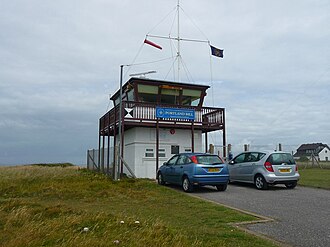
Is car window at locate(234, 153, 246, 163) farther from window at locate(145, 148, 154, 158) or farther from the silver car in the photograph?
window at locate(145, 148, 154, 158)

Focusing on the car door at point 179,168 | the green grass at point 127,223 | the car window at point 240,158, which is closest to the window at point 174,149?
the car window at point 240,158

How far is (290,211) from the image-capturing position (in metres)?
8.95

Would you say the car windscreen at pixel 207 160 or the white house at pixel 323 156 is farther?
the white house at pixel 323 156

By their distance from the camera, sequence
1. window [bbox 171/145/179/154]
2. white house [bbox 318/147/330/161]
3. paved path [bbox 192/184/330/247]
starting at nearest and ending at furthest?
paved path [bbox 192/184/330/247] < window [bbox 171/145/179/154] < white house [bbox 318/147/330/161]

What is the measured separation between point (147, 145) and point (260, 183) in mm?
7604

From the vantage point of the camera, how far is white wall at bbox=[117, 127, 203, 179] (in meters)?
19.6

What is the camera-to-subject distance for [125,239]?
17.8 feet

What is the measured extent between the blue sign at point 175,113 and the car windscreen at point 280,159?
6680mm

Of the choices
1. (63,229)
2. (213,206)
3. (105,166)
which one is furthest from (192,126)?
(63,229)

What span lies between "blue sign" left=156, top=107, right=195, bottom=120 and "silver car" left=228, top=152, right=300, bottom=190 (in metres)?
Answer: 5.60

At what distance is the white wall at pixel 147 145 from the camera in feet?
64.2

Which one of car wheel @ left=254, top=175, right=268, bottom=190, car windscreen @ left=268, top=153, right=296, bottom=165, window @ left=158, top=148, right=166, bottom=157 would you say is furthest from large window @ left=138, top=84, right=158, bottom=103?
car windscreen @ left=268, top=153, right=296, bottom=165

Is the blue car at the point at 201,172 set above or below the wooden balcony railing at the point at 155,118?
below

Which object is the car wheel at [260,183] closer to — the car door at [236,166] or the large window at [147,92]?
the car door at [236,166]
